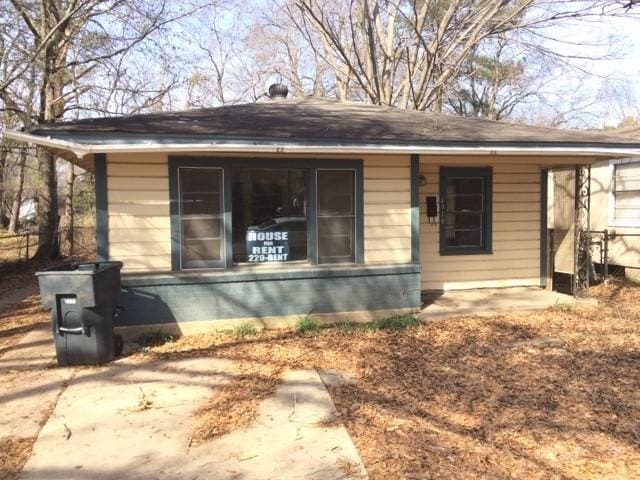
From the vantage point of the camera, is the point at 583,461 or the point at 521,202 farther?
the point at 521,202

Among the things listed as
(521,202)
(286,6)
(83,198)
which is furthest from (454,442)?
(83,198)

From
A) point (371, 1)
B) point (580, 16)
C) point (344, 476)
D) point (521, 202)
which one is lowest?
point (344, 476)

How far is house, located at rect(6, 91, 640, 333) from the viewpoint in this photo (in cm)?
618

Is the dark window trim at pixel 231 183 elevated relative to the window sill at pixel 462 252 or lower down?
elevated

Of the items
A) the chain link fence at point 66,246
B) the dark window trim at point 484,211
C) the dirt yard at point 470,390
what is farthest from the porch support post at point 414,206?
the chain link fence at point 66,246

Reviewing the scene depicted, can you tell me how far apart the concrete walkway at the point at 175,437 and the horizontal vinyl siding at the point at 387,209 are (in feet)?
8.47

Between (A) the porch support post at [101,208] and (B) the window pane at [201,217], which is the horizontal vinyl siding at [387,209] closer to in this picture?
(B) the window pane at [201,217]

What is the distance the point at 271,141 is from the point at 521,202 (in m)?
5.07

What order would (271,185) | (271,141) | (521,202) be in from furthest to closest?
(521,202) < (271,185) < (271,141)

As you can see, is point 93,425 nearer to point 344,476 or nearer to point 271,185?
point 344,476

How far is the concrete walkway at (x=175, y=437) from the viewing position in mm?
3268

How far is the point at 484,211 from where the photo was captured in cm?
887

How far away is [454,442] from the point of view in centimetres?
354

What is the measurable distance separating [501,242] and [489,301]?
1.39 metres
